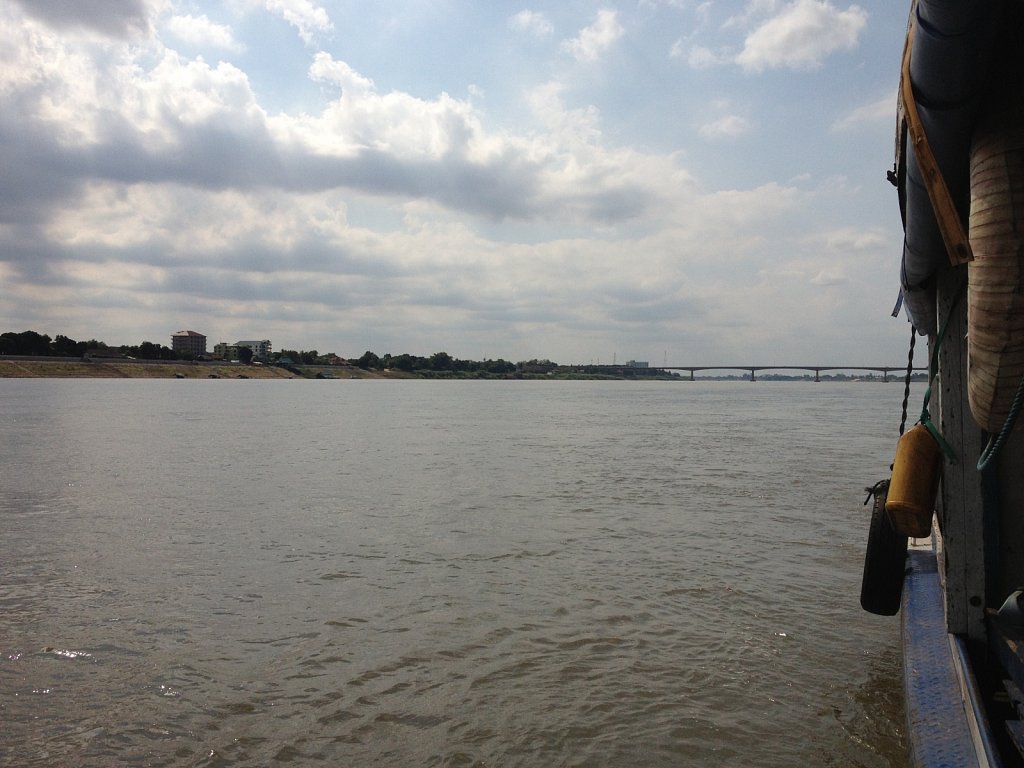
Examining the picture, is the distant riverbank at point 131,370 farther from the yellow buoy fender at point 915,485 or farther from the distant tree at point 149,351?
the yellow buoy fender at point 915,485

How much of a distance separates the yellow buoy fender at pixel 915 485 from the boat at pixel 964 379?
0.02 metres

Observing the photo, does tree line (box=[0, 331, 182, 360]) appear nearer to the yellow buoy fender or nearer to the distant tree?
the distant tree

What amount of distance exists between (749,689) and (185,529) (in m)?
10.9

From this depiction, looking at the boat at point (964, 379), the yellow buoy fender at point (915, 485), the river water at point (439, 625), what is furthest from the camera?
the river water at point (439, 625)

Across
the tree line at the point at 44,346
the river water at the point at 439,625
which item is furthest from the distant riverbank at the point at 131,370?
the river water at the point at 439,625

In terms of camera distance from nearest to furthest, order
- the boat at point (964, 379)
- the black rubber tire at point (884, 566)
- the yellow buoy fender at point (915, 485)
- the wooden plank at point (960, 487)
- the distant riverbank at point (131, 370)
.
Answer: the boat at point (964, 379)
the yellow buoy fender at point (915, 485)
the wooden plank at point (960, 487)
the black rubber tire at point (884, 566)
the distant riverbank at point (131, 370)

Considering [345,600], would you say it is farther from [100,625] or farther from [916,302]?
[916,302]

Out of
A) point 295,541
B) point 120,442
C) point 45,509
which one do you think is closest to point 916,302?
point 295,541

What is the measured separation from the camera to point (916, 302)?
231 inches

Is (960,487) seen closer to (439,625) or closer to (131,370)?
(439,625)

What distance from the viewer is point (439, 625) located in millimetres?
8523

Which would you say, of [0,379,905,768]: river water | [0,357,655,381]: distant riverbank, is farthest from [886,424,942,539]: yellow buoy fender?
[0,357,655,381]: distant riverbank

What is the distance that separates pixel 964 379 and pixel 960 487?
85 cm

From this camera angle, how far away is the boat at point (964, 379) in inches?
114
